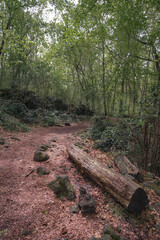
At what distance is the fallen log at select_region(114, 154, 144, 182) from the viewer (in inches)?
152

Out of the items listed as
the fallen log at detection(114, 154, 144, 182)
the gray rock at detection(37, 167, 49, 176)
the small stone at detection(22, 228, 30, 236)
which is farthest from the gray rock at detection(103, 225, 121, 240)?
the gray rock at detection(37, 167, 49, 176)

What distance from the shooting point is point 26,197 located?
8.64 ft

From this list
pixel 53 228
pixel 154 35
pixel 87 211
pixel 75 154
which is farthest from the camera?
pixel 154 35

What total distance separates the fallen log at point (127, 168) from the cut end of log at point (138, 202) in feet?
3.47

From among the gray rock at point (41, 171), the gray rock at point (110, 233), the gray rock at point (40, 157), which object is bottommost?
the gray rock at point (110, 233)

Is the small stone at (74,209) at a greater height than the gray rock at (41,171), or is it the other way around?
the gray rock at (41,171)

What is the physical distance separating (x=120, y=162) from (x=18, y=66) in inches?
490

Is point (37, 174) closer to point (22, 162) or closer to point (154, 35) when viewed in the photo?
point (22, 162)

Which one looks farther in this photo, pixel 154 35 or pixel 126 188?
pixel 154 35

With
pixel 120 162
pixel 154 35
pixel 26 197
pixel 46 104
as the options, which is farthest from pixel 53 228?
pixel 46 104

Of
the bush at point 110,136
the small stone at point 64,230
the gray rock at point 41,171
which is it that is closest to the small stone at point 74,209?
the small stone at point 64,230

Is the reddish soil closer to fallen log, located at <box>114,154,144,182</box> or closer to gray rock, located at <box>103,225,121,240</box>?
gray rock, located at <box>103,225,121,240</box>

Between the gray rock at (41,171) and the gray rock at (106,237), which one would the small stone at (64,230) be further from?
the gray rock at (41,171)

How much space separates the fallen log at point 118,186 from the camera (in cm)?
254
